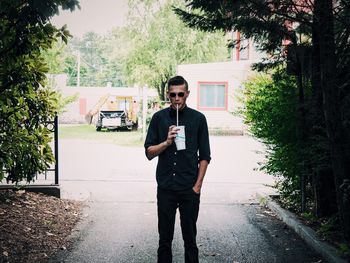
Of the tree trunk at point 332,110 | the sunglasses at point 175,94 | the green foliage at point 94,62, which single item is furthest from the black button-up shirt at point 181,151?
the green foliage at point 94,62

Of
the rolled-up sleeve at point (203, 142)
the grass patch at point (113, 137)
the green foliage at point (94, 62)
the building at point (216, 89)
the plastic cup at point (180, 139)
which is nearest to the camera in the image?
the plastic cup at point (180, 139)

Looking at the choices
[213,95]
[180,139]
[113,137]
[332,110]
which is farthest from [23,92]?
[213,95]

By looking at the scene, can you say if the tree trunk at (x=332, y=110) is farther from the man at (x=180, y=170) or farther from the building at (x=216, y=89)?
the building at (x=216, y=89)

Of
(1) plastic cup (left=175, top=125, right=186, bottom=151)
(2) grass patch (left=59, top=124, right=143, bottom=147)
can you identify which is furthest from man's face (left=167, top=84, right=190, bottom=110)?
(2) grass patch (left=59, top=124, right=143, bottom=147)

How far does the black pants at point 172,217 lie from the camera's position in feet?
12.6

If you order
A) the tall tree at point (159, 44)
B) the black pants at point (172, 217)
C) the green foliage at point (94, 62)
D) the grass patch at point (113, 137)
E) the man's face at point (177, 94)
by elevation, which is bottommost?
the grass patch at point (113, 137)

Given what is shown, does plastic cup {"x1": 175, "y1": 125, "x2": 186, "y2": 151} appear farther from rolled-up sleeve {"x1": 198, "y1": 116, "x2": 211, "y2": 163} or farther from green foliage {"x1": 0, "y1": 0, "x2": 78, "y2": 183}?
green foliage {"x1": 0, "y1": 0, "x2": 78, "y2": 183}

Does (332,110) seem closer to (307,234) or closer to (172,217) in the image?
(307,234)

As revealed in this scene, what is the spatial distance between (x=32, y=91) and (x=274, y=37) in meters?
4.07

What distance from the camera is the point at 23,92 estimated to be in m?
6.98

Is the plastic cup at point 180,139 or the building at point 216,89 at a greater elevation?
the building at point 216,89

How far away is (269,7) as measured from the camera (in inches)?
241

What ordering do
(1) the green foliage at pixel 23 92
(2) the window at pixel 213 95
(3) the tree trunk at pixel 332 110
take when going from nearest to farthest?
(3) the tree trunk at pixel 332 110
(1) the green foliage at pixel 23 92
(2) the window at pixel 213 95

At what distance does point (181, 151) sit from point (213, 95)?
952 inches
